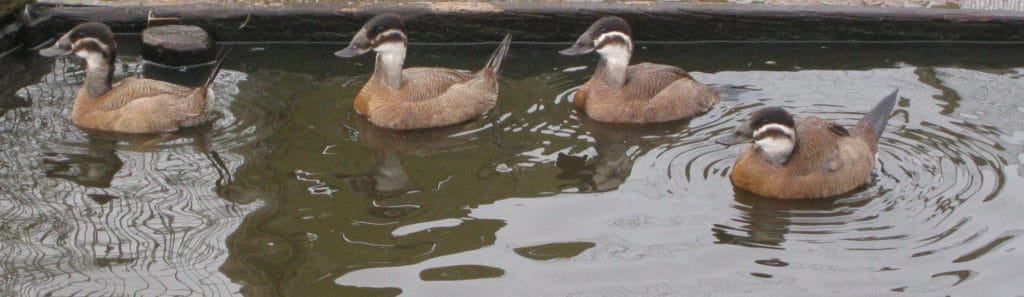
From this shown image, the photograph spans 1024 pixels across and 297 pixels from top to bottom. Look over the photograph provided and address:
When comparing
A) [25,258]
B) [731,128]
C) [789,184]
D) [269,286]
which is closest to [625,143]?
[731,128]

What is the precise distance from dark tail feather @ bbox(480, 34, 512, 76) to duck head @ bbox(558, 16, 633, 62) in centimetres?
61

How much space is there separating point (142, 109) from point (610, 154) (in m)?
3.16

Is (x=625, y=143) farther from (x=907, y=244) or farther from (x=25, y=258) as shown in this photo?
(x=25, y=258)

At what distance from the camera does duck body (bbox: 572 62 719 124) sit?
930 cm

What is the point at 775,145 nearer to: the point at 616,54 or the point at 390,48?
the point at 616,54

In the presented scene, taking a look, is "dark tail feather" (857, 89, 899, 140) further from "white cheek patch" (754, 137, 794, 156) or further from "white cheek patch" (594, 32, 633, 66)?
"white cheek patch" (594, 32, 633, 66)

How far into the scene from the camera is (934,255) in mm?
6980

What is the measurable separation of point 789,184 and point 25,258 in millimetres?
4284

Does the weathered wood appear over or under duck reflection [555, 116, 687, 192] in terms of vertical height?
over

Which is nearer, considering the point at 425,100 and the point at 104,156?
the point at 104,156

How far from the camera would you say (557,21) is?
1073 centimetres

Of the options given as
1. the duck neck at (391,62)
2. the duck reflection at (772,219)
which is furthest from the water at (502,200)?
the duck neck at (391,62)

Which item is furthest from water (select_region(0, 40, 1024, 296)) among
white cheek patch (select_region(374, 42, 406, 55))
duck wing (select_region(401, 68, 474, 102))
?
white cheek patch (select_region(374, 42, 406, 55))

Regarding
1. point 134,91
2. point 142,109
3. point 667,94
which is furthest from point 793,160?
point 134,91
